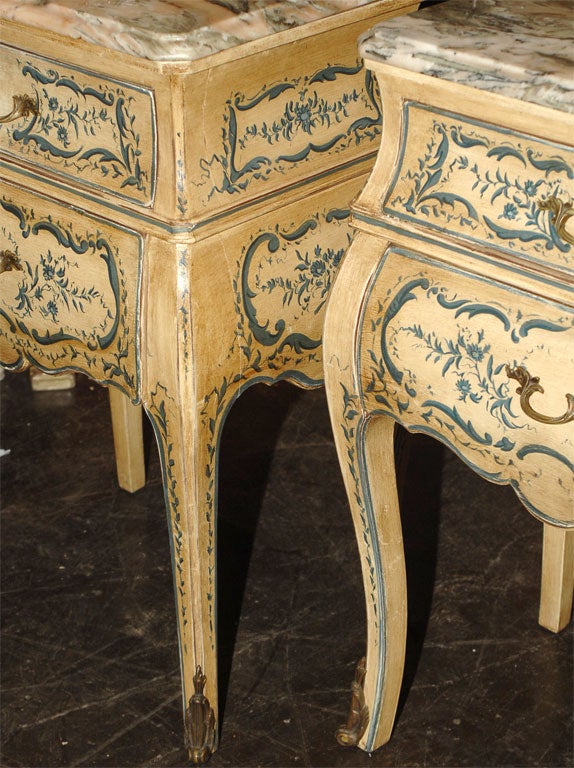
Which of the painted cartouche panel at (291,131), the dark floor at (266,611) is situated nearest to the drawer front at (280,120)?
the painted cartouche panel at (291,131)

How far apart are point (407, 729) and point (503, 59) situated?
897 mm

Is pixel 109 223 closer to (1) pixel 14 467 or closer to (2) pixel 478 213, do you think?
(2) pixel 478 213

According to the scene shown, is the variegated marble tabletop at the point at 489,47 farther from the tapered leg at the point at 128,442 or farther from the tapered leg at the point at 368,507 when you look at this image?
the tapered leg at the point at 128,442

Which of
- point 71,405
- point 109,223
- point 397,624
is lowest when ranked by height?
point 71,405

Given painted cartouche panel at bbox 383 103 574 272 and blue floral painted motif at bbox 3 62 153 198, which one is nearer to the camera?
painted cartouche panel at bbox 383 103 574 272

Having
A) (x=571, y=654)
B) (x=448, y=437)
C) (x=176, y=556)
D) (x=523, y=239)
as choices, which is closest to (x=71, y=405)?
(x=176, y=556)

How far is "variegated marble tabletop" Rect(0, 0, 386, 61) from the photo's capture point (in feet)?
3.78

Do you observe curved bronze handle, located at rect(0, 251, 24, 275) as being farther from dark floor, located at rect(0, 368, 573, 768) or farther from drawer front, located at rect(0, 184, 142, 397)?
dark floor, located at rect(0, 368, 573, 768)

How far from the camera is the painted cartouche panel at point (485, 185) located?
3.52ft

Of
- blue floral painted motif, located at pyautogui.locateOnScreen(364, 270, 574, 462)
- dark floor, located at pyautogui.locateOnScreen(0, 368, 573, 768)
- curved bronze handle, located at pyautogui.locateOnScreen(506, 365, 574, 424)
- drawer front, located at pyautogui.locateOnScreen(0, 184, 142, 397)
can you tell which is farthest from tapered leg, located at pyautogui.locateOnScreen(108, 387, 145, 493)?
curved bronze handle, located at pyautogui.locateOnScreen(506, 365, 574, 424)

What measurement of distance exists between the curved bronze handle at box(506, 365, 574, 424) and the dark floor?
0.61 meters

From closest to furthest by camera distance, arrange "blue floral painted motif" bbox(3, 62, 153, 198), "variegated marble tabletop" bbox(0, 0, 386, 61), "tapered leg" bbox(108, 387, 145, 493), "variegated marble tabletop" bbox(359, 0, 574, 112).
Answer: "variegated marble tabletop" bbox(359, 0, 574, 112) < "variegated marble tabletop" bbox(0, 0, 386, 61) < "blue floral painted motif" bbox(3, 62, 153, 198) < "tapered leg" bbox(108, 387, 145, 493)

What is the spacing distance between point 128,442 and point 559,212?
105 cm

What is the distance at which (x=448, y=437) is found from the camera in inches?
48.6
